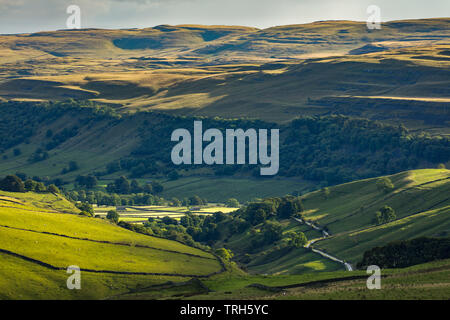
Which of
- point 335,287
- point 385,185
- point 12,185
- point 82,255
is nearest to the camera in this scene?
point 335,287

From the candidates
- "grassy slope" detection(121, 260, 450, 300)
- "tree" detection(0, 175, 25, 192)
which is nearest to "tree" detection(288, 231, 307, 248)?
"grassy slope" detection(121, 260, 450, 300)

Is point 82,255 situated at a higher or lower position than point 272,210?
higher

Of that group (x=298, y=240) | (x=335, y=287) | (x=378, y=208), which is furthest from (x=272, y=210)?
(x=335, y=287)

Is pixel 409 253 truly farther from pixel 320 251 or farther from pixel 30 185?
pixel 30 185

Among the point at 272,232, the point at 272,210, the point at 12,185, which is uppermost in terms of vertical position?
the point at 12,185

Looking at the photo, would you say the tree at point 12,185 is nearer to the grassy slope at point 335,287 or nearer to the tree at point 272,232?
the tree at point 272,232

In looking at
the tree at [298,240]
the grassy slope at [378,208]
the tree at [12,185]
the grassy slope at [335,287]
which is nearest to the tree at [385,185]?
the grassy slope at [378,208]
